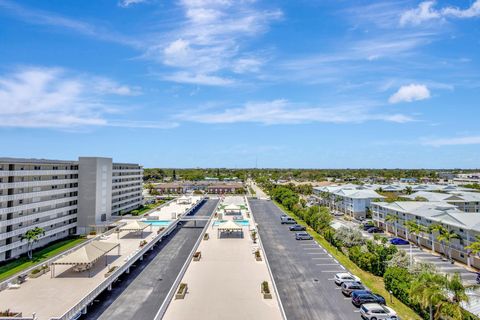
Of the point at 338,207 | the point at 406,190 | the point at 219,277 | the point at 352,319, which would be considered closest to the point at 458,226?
the point at 352,319

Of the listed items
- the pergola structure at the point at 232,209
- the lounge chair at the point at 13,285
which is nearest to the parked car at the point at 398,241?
the pergola structure at the point at 232,209

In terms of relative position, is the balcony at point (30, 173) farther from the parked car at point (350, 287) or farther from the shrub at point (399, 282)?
the shrub at point (399, 282)

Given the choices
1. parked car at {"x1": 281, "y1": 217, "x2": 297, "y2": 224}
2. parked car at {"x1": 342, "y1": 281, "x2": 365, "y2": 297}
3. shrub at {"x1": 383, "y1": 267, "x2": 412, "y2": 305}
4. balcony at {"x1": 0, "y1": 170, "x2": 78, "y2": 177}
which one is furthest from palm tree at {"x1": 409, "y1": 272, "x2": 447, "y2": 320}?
balcony at {"x1": 0, "y1": 170, "x2": 78, "y2": 177}

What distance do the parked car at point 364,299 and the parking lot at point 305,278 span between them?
0.61 metres

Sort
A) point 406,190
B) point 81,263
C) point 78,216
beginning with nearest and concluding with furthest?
1. point 81,263
2. point 78,216
3. point 406,190

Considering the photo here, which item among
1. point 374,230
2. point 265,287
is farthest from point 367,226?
point 265,287

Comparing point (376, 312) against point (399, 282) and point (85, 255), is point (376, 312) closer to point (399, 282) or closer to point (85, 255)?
point (399, 282)

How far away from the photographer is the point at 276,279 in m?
35.2

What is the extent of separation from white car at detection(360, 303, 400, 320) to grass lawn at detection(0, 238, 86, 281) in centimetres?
3767

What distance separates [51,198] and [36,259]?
42.0 ft

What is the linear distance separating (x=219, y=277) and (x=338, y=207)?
212ft

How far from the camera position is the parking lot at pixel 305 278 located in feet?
90.2

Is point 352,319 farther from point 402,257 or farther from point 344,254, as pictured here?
point 344,254

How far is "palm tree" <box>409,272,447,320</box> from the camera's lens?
22920 millimetres
